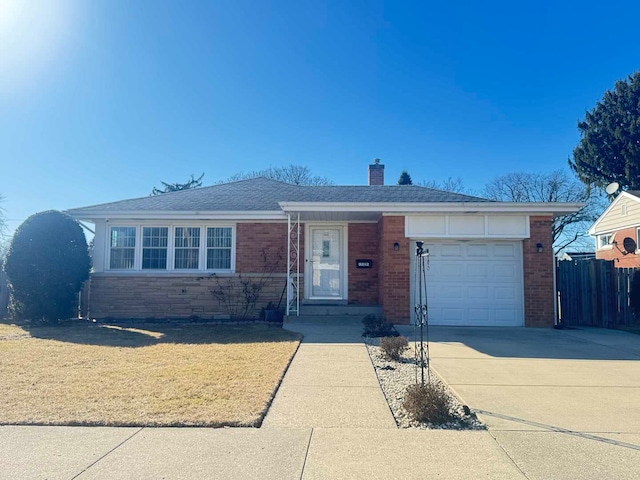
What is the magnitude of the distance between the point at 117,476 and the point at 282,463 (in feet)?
3.95

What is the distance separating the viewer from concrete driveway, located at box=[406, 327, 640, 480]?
3293mm

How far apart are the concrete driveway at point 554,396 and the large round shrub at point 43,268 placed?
964cm

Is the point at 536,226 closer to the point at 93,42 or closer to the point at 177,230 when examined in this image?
the point at 177,230

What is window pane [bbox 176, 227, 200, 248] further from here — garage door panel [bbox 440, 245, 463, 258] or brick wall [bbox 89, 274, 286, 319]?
garage door panel [bbox 440, 245, 463, 258]

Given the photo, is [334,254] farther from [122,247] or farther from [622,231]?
[622,231]

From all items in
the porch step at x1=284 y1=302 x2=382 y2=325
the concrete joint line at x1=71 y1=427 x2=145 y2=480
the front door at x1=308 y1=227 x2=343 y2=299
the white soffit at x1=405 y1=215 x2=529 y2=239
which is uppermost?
the white soffit at x1=405 y1=215 x2=529 y2=239


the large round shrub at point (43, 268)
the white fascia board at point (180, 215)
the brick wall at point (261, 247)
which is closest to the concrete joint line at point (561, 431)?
the brick wall at point (261, 247)

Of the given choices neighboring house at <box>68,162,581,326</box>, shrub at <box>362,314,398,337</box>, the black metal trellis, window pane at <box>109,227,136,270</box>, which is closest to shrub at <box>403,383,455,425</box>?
the black metal trellis

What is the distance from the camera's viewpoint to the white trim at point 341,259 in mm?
12039

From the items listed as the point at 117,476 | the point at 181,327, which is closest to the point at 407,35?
the point at 181,327

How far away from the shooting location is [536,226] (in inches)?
420

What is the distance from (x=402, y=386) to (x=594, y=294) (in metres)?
9.32

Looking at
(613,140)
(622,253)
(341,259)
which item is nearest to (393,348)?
(341,259)

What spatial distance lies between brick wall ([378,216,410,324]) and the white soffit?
0.32m
